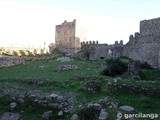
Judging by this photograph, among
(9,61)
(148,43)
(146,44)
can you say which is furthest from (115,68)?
(9,61)

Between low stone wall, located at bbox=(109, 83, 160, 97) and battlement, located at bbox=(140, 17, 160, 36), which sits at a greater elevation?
battlement, located at bbox=(140, 17, 160, 36)

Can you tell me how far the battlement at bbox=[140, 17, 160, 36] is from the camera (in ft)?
93.5

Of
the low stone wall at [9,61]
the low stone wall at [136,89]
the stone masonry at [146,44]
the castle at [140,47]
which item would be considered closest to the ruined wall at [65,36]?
the castle at [140,47]

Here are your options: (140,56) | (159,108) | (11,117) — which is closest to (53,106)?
(11,117)

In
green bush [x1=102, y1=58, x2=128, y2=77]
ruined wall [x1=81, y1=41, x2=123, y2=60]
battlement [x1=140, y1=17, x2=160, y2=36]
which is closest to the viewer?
green bush [x1=102, y1=58, x2=128, y2=77]

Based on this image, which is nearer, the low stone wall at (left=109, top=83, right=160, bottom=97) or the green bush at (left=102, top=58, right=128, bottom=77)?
the low stone wall at (left=109, top=83, right=160, bottom=97)

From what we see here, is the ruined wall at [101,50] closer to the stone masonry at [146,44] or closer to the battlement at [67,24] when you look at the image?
the stone masonry at [146,44]

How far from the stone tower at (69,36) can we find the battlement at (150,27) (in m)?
24.0

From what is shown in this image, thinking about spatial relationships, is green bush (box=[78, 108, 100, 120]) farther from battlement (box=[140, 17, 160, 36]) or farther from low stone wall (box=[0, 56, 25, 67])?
low stone wall (box=[0, 56, 25, 67])

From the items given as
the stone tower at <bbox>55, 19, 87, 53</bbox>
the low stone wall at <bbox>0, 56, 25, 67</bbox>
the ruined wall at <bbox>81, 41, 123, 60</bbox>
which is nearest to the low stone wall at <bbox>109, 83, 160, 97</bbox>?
the low stone wall at <bbox>0, 56, 25, 67</bbox>

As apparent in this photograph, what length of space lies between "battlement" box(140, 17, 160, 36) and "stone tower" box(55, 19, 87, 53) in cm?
2398

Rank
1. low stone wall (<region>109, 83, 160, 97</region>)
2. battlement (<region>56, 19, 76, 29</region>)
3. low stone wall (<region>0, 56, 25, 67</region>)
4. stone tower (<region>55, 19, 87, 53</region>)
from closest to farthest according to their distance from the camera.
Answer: low stone wall (<region>109, 83, 160, 97</region>) → low stone wall (<region>0, 56, 25, 67</region>) → stone tower (<region>55, 19, 87, 53</region>) → battlement (<region>56, 19, 76, 29</region>)

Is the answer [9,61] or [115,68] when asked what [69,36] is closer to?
[9,61]

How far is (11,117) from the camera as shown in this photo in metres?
14.4
